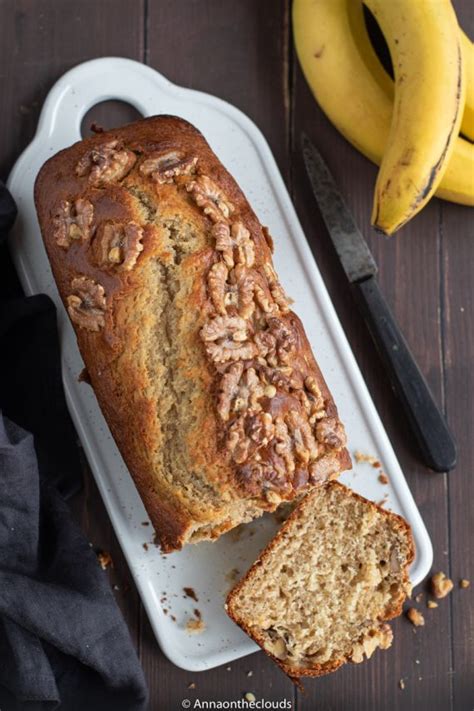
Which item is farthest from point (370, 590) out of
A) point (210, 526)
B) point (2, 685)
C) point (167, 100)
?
point (167, 100)

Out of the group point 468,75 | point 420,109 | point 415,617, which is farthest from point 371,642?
point 468,75

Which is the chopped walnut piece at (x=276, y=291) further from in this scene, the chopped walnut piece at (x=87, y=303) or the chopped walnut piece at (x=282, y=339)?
the chopped walnut piece at (x=87, y=303)

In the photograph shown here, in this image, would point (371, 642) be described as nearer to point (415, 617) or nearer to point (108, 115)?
point (415, 617)

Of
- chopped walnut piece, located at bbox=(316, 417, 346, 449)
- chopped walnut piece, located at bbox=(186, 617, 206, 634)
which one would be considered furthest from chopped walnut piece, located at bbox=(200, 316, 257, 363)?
chopped walnut piece, located at bbox=(186, 617, 206, 634)

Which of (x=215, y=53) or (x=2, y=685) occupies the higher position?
(x=215, y=53)

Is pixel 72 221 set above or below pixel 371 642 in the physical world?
above

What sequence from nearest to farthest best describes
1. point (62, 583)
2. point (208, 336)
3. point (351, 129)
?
point (208, 336) → point (62, 583) → point (351, 129)

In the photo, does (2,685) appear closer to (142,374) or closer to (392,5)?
(142,374)
